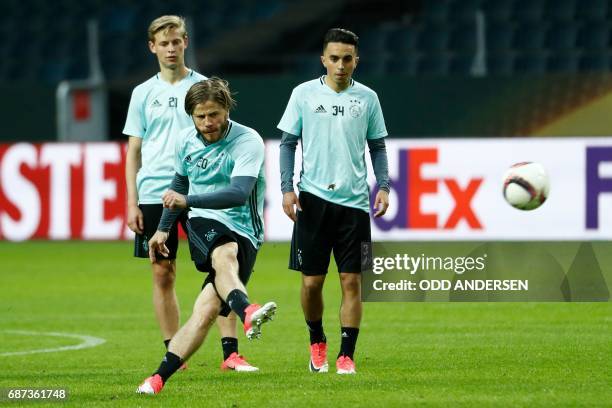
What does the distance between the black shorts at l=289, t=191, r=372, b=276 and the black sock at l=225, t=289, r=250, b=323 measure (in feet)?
4.35

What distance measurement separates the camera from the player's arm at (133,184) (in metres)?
9.15

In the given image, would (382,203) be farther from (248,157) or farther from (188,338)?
(188,338)

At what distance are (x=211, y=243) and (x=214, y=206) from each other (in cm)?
32

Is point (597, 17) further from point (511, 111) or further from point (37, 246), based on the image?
point (37, 246)

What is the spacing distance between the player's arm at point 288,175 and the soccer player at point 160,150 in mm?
747

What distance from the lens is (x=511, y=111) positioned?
2005 cm

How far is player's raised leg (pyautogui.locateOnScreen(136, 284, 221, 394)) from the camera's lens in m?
7.50

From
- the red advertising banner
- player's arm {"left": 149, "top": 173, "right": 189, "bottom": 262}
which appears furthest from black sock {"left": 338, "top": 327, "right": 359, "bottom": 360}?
the red advertising banner

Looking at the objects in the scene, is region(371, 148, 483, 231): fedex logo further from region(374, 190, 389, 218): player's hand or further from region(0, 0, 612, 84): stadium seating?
region(374, 190, 389, 218): player's hand

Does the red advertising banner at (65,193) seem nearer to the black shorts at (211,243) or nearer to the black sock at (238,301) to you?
the black shorts at (211,243)

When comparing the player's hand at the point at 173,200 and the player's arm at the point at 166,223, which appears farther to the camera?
the player's arm at the point at 166,223

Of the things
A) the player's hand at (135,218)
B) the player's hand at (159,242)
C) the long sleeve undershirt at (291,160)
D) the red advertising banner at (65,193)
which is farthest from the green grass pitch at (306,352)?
the red advertising banner at (65,193)

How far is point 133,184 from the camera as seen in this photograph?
9242mm

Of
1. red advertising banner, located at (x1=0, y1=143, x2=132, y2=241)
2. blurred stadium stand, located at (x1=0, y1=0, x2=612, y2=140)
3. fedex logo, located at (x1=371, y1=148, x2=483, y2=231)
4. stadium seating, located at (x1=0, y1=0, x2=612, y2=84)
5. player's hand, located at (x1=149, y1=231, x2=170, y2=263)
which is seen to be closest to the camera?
player's hand, located at (x1=149, y1=231, x2=170, y2=263)
